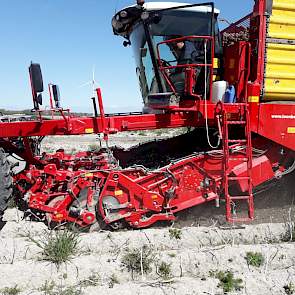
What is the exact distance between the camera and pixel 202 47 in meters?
5.66

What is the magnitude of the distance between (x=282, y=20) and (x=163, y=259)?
3768 millimetres

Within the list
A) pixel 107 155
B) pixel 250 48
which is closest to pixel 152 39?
pixel 250 48

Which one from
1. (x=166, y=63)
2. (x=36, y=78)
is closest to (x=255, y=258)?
(x=166, y=63)

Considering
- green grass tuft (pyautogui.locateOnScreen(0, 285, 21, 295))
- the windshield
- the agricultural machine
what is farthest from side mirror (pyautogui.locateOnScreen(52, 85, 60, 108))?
green grass tuft (pyautogui.locateOnScreen(0, 285, 21, 295))

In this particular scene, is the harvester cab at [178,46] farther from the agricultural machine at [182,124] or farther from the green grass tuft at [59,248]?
the green grass tuft at [59,248]

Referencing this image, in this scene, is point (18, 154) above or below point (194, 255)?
above

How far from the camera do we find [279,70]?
568cm

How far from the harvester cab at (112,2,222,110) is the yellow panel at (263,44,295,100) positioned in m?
0.81

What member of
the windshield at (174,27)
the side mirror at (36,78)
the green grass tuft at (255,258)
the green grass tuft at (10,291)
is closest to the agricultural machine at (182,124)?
the windshield at (174,27)

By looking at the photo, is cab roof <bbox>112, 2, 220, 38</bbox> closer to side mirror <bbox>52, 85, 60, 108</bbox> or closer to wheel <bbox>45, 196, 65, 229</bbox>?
side mirror <bbox>52, 85, 60, 108</bbox>

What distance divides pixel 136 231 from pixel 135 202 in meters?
0.39

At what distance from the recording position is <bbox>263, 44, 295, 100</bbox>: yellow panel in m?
5.64

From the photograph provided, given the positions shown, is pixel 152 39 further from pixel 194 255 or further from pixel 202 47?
pixel 194 255

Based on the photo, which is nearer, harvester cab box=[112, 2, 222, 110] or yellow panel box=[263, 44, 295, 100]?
harvester cab box=[112, 2, 222, 110]
